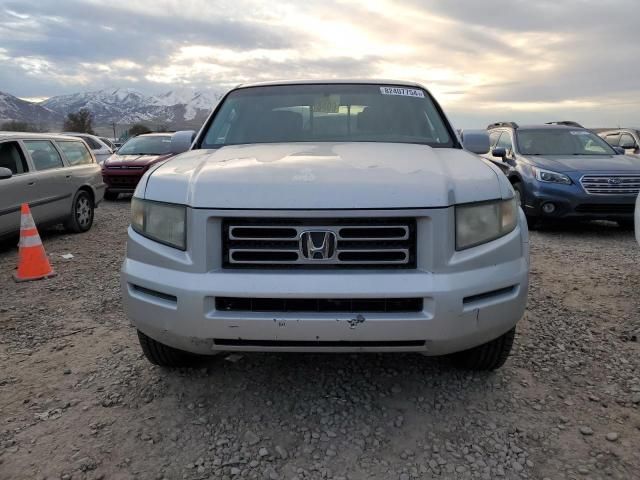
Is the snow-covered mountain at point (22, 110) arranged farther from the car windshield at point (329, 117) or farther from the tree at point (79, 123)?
the car windshield at point (329, 117)

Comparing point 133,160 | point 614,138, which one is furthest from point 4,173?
point 614,138

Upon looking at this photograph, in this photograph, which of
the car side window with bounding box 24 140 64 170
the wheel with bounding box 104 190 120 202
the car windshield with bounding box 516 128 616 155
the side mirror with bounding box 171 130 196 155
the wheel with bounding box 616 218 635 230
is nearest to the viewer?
the side mirror with bounding box 171 130 196 155

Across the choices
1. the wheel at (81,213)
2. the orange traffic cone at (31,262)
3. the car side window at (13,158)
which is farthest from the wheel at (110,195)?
the orange traffic cone at (31,262)

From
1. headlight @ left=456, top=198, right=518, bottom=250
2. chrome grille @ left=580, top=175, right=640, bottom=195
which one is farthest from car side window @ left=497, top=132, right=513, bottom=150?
headlight @ left=456, top=198, right=518, bottom=250

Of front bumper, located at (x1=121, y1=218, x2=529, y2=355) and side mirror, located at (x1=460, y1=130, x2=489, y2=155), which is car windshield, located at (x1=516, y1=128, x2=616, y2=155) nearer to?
side mirror, located at (x1=460, y1=130, x2=489, y2=155)

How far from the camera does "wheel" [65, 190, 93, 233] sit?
7938 millimetres

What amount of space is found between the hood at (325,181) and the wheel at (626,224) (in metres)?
5.76

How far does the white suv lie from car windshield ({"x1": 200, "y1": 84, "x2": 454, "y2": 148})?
3.22 ft

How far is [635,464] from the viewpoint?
88.3 inches

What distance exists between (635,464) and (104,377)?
277cm

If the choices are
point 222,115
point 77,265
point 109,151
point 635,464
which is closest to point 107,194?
point 109,151

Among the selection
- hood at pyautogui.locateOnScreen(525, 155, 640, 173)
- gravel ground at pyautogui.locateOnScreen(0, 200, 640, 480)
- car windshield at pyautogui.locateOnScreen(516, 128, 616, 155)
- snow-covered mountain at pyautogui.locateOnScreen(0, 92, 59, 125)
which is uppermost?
snow-covered mountain at pyautogui.locateOnScreen(0, 92, 59, 125)

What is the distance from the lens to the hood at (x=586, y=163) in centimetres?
738

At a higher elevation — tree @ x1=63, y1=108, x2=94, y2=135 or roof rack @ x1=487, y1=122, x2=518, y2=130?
tree @ x1=63, y1=108, x2=94, y2=135
